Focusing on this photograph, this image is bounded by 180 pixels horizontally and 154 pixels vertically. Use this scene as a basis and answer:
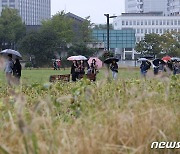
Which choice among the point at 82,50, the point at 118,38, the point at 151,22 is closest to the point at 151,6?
the point at 151,22

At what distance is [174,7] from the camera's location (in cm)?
13012

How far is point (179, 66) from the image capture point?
25.2 meters

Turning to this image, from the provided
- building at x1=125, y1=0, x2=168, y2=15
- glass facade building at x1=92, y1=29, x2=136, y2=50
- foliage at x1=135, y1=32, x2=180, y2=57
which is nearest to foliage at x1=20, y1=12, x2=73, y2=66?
glass facade building at x1=92, y1=29, x2=136, y2=50

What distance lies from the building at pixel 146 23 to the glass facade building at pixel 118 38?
31550 millimetres

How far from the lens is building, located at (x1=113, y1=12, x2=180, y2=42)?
368 ft

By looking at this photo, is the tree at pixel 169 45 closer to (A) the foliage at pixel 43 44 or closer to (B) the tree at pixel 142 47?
(B) the tree at pixel 142 47

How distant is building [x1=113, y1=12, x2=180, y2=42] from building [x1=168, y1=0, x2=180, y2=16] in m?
13.6

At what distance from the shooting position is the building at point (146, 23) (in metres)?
112

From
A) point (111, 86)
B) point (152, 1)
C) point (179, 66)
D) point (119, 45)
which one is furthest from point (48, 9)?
point (111, 86)

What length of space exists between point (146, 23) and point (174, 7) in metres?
19.2

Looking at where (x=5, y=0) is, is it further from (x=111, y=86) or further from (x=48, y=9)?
(x=111, y=86)

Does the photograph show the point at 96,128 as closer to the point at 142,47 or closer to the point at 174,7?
the point at 142,47

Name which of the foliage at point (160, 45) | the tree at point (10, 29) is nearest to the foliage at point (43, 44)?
the tree at point (10, 29)

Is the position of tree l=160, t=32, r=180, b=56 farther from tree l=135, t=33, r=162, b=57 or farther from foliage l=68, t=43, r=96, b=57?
foliage l=68, t=43, r=96, b=57
